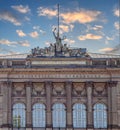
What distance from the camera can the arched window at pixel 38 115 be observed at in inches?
1992

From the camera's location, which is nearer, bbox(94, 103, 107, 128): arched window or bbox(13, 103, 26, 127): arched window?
bbox(94, 103, 107, 128): arched window

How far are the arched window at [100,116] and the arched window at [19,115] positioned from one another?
8698mm

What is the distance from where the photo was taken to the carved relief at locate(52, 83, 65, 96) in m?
50.8

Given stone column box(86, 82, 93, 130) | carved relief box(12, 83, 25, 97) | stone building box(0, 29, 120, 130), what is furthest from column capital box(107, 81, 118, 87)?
carved relief box(12, 83, 25, 97)

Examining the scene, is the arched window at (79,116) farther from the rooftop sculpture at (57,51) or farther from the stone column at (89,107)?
the rooftop sculpture at (57,51)

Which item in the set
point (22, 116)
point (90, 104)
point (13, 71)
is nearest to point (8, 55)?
point (13, 71)

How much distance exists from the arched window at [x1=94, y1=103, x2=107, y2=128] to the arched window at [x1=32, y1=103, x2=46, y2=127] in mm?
6275

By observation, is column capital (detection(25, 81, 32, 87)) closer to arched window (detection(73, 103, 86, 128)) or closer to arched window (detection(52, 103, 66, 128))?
arched window (detection(52, 103, 66, 128))

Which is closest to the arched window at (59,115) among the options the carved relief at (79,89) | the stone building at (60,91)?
the stone building at (60,91)

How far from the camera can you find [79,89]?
50.9 metres

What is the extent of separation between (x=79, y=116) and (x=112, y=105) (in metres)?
4.19

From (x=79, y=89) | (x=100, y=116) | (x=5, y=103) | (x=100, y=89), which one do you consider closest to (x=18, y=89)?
(x=5, y=103)

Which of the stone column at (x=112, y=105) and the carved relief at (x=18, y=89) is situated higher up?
the carved relief at (x=18, y=89)

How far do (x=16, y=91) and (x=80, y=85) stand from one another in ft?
25.7
